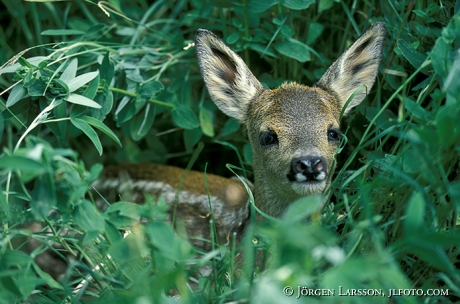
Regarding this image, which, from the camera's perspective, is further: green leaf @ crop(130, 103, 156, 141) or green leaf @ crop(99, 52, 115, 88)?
green leaf @ crop(130, 103, 156, 141)

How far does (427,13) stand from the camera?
12.9 ft

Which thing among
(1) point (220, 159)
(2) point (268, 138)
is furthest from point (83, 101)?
(1) point (220, 159)

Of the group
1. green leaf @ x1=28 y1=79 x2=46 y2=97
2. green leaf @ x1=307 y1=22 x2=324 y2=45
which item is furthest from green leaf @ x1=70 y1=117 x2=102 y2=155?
green leaf @ x1=307 y1=22 x2=324 y2=45

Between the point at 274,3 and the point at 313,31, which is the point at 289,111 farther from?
the point at 313,31

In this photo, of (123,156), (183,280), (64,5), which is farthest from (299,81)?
(183,280)

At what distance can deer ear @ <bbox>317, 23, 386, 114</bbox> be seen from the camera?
4.32 meters

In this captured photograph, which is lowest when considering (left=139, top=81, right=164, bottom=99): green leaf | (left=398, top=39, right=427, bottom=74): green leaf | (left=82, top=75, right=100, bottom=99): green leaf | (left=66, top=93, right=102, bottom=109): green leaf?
(left=139, top=81, right=164, bottom=99): green leaf

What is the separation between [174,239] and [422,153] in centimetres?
103

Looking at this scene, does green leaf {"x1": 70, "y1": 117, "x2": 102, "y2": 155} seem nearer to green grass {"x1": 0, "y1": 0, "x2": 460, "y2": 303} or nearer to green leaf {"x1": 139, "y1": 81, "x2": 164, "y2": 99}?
green grass {"x1": 0, "y1": 0, "x2": 460, "y2": 303}

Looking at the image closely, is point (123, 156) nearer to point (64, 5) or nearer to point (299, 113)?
point (64, 5)

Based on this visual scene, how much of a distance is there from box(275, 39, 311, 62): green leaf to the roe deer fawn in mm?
195

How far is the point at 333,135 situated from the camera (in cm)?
411

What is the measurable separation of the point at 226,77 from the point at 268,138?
839 mm

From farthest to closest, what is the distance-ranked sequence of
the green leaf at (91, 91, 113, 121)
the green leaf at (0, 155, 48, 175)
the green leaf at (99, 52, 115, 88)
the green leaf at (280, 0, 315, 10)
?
1. the green leaf at (280, 0, 315, 10)
2. the green leaf at (99, 52, 115, 88)
3. the green leaf at (91, 91, 113, 121)
4. the green leaf at (0, 155, 48, 175)
